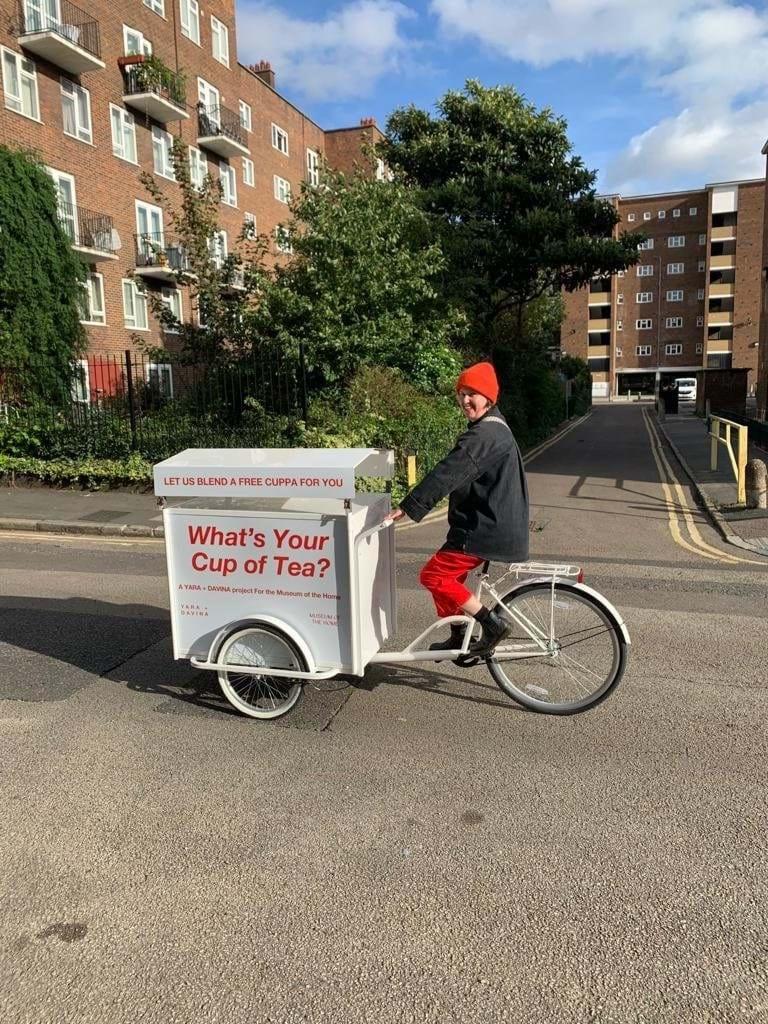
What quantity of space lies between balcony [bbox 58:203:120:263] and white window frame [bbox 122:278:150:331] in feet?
4.23

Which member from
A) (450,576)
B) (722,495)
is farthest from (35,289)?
(450,576)

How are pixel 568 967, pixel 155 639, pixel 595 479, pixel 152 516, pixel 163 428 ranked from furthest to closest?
1. pixel 595 479
2. pixel 163 428
3. pixel 152 516
4. pixel 155 639
5. pixel 568 967

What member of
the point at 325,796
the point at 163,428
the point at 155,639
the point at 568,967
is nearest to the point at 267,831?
the point at 325,796

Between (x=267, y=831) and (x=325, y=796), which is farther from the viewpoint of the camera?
(x=325, y=796)

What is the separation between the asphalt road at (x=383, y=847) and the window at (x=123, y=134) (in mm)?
25384

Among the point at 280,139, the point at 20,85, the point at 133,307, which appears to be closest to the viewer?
the point at 20,85

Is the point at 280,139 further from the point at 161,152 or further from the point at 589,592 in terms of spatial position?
the point at 589,592

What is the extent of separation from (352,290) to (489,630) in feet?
33.4

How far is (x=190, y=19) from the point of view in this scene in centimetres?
2959

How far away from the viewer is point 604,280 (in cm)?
2281

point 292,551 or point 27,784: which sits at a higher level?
point 292,551

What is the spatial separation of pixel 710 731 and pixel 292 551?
2424 millimetres

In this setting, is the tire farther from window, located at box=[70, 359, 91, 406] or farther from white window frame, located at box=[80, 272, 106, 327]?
white window frame, located at box=[80, 272, 106, 327]

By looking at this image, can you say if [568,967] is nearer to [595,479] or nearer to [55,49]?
[595,479]
